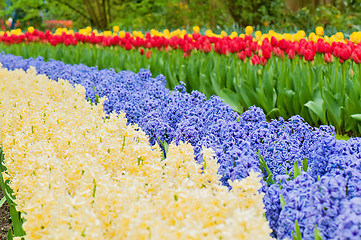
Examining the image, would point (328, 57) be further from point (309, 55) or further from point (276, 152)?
point (276, 152)

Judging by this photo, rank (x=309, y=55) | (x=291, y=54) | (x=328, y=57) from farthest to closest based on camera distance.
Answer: (x=291, y=54), (x=309, y=55), (x=328, y=57)

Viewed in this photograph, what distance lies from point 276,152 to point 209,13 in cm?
1280

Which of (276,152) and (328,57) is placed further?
(328,57)

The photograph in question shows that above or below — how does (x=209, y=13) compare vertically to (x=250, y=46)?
below

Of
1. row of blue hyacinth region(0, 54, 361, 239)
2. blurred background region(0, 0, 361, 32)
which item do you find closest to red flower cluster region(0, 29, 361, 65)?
row of blue hyacinth region(0, 54, 361, 239)

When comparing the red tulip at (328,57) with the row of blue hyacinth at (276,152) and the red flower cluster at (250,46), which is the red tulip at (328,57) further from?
the row of blue hyacinth at (276,152)

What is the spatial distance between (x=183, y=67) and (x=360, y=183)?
3.67m

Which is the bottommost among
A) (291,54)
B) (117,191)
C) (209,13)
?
(209,13)

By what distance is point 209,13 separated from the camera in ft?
48.4

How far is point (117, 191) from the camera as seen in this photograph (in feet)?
5.57

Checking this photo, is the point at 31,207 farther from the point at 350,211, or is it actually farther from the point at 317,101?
the point at 317,101

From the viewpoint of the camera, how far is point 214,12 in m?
14.3

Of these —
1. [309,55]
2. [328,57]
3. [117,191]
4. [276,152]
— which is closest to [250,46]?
[309,55]

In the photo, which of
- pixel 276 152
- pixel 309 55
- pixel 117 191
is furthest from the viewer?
pixel 309 55
